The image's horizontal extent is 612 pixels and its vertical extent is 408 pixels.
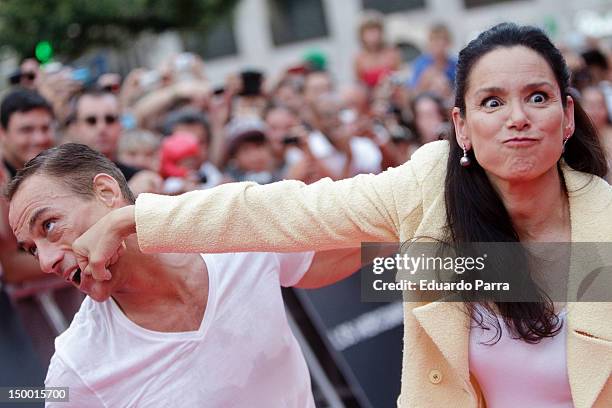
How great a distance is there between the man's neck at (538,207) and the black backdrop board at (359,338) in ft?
10.1

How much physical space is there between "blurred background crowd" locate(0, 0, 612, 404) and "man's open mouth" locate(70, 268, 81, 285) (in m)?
1.87

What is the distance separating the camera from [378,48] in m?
10.3

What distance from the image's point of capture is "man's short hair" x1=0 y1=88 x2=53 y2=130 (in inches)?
218

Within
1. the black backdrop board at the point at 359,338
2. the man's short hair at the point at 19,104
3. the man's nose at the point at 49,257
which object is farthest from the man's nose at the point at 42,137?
the man's nose at the point at 49,257

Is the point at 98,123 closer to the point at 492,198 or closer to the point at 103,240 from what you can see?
the point at 103,240

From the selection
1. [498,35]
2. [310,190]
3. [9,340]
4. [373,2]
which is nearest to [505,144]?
[498,35]

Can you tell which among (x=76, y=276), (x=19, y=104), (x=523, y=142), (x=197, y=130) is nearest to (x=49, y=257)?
(x=76, y=276)

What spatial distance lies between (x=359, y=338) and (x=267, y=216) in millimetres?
3368

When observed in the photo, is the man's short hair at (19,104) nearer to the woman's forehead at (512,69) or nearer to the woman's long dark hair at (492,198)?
the woman's long dark hair at (492,198)

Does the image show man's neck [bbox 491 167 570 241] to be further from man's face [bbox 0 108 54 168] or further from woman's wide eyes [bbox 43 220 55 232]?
man's face [bbox 0 108 54 168]

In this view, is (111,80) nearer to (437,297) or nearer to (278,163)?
(278,163)

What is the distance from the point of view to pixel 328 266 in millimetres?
3547

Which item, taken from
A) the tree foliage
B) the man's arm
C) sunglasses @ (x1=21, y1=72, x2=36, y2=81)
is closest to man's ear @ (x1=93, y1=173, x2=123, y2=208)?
the man's arm

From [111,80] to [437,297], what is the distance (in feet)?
15.4
